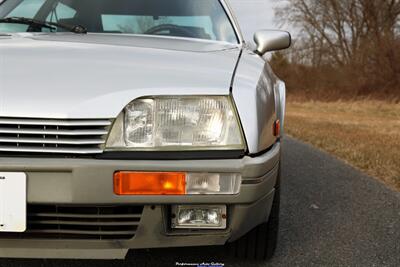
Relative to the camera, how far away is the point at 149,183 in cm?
166

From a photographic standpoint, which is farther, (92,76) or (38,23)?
(38,23)

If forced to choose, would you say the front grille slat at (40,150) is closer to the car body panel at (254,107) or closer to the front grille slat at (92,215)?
the front grille slat at (92,215)

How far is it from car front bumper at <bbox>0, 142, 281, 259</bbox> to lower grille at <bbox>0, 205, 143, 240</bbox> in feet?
0.06

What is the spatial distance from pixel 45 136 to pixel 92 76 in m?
0.27

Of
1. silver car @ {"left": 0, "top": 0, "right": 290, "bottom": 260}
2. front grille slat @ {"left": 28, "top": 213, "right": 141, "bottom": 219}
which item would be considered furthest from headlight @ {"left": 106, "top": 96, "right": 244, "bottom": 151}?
front grille slat @ {"left": 28, "top": 213, "right": 141, "bottom": 219}

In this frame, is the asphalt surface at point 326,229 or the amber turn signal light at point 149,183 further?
the asphalt surface at point 326,229

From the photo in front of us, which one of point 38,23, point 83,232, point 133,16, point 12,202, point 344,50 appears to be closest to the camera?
point 12,202

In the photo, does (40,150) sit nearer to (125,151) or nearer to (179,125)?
(125,151)

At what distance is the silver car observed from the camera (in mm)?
1636

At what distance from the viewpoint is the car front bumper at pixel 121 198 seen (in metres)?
1.62

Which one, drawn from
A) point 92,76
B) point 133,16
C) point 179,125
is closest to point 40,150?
point 92,76

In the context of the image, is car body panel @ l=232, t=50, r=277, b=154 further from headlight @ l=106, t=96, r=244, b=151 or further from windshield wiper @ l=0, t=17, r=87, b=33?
windshield wiper @ l=0, t=17, r=87, b=33

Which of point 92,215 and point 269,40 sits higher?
point 269,40

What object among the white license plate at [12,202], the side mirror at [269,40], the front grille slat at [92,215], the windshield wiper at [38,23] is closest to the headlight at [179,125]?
the front grille slat at [92,215]
